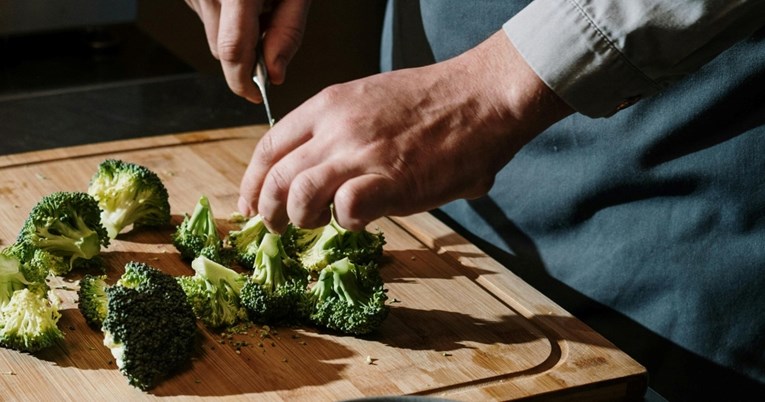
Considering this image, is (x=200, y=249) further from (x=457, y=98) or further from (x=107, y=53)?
(x=107, y=53)

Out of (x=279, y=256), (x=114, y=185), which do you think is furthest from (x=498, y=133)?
(x=114, y=185)

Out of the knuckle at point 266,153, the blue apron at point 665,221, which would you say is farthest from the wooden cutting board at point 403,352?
the knuckle at point 266,153

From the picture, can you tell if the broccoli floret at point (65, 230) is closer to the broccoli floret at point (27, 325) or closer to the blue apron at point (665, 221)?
the broccoli floret at point (27, 325)

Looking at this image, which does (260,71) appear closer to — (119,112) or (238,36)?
(238,36)

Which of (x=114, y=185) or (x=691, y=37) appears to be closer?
(x=691, y=37)

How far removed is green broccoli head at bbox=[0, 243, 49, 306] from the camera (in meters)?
1.52

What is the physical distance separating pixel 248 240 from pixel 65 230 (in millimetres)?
293

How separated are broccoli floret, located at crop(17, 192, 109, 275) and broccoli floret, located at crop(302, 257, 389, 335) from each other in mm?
387

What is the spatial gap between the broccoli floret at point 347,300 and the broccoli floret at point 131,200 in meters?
0.38

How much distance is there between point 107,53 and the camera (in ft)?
10.1

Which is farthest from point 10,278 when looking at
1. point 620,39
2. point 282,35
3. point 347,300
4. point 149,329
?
point 620,39

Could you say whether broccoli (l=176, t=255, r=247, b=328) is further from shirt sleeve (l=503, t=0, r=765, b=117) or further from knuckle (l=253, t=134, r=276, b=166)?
shirt sleeve (l=503, t=0, r=765, b=117)

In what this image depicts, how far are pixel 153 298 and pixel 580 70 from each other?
0.65 meters

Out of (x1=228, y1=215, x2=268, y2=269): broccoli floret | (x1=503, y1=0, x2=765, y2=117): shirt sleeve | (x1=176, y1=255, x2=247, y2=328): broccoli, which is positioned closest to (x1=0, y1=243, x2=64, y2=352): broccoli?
(x1=176, y1=255, x2=247, y2=328): broccoli
